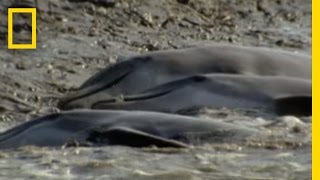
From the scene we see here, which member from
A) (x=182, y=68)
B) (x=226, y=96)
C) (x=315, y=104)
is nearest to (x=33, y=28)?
(x=182, y=68)

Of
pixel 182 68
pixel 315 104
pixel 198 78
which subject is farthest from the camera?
pixel 182 68

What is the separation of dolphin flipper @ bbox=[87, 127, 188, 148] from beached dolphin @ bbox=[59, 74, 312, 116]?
1015mm

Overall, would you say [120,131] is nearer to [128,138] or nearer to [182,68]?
[128,138]

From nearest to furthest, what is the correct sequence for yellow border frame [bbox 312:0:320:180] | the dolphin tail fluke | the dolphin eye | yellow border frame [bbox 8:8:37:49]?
yellow border frame [bbox 312:0:320:180]
the dolphin tail fluke
the dolphin eye
yellow border frame [bbox 8:8:37:49]

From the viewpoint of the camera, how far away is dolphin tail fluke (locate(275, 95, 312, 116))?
663cm

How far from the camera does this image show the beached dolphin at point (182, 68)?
725 centimetres

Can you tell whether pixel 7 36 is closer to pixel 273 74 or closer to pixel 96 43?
pixel 96 43

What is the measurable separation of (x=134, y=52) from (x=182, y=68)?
7.49 ft

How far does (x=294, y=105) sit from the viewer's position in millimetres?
6680

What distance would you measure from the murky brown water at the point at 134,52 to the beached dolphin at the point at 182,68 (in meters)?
0.42

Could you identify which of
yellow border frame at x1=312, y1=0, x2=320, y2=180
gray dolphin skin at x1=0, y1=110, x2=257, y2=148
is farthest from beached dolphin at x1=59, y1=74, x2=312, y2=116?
yellow border frame at x1=312, y1=0, x2=320, y2=180

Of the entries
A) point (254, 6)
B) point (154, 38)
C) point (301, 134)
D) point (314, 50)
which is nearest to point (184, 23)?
point (154, 38)

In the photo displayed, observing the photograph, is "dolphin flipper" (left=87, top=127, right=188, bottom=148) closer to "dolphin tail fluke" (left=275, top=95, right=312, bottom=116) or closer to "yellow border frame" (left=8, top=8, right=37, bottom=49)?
"dolphin tail fluke" (left=275, top=95, right=312, bottom=116)

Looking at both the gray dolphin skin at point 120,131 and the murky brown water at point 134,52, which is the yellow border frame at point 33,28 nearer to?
the murky brown water at point 134,52
